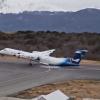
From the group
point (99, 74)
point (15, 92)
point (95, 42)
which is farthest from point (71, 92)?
point (95, 42)

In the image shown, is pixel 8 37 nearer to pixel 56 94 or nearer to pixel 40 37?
pixel 40 37

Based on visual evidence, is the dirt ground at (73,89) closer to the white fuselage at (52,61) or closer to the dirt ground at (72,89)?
the dirt ground at (72,89)

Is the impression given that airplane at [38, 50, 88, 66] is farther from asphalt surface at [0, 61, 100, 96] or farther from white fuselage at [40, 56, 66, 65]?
asphalt surface at [0, 61, 100, 96]

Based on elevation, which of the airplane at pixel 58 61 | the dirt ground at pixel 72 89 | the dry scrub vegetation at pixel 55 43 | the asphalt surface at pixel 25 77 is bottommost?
the dirt ground at pixel 72 89

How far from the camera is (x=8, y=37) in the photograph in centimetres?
9675

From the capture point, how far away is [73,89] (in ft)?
119

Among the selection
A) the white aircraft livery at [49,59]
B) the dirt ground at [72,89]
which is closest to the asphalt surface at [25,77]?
the dirt ground at [72,89]

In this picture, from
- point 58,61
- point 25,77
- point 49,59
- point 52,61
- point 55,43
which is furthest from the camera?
point 55,43

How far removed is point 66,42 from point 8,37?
483 inches

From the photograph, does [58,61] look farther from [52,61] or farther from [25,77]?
[25,77]

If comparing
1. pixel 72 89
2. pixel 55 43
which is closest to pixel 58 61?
pixel 72 89

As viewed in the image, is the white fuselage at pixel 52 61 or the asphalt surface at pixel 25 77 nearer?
the asphalt surface at pixel 25 77

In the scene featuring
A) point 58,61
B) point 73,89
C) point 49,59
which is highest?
point 49,59

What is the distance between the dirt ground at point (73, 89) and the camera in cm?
3291
